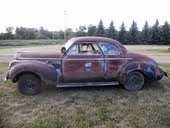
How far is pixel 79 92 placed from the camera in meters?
7.64

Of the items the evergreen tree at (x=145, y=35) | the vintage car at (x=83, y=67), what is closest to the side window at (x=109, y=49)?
the vintage car at (x=83, y=67)

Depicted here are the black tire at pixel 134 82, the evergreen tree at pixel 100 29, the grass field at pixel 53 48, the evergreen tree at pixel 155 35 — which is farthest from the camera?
the evergreen tree at pixel 100 29

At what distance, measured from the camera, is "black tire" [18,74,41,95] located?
293 inches

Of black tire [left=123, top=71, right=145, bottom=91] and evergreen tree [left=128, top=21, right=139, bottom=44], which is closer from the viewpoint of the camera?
black tire [left=123, top=71, right=145, bottom=91]

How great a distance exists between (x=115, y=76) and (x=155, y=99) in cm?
133

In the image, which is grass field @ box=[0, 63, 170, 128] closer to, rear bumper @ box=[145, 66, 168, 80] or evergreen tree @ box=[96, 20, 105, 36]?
rear bumper @ box=[145, 66, 168, 80]

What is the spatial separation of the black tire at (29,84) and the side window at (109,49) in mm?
2091

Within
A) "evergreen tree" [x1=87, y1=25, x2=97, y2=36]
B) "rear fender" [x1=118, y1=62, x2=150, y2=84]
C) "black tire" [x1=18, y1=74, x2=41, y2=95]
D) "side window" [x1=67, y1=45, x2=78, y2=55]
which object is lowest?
"black tire" [x1=18, y1=74, x2=41, y2=95]

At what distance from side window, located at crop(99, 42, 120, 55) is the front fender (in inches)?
62.1

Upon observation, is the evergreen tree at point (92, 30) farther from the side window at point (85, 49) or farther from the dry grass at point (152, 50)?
the side window at point (85, 49)

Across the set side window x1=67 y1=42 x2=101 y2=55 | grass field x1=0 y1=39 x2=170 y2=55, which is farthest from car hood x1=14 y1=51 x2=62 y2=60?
grass field x1=0 y1=39 x2=170 y2=55

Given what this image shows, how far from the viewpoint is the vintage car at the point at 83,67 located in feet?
24.4

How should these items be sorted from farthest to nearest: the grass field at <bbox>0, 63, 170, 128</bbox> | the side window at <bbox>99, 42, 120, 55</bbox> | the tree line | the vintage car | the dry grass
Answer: the tree line, the dry grass, the side window at <bbox>99, 42, 120, 55</bbox>, the vintage car, the grass field at <bbox>0, 63, 170, 128</bbox>

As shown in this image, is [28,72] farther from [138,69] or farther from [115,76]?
[138,69]
